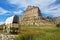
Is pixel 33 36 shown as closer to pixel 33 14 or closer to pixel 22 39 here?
pixel 22 39

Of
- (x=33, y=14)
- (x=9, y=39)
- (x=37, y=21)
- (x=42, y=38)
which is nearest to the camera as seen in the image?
(x=42, y=38)

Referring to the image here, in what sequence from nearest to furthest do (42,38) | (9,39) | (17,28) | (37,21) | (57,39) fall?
(57,39), (42,38), (9,39), (17,28), (37,21)

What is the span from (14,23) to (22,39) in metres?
3.60

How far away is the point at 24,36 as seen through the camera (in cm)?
786

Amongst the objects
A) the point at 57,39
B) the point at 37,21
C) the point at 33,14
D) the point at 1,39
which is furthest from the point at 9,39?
the point at 33,14

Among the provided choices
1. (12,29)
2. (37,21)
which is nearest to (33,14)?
(37,21)

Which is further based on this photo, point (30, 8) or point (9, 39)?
point (30, 8)

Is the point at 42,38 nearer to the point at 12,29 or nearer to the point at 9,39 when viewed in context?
the point at 9,39

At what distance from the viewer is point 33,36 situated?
25.6 feet

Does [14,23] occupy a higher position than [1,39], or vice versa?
[14,23]

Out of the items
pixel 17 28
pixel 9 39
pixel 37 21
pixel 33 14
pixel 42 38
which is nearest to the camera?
pixel 42 38

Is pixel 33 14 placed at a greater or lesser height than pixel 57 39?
greater

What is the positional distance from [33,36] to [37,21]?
3365 inches

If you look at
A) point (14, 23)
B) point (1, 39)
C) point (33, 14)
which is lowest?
point (1, 39)
